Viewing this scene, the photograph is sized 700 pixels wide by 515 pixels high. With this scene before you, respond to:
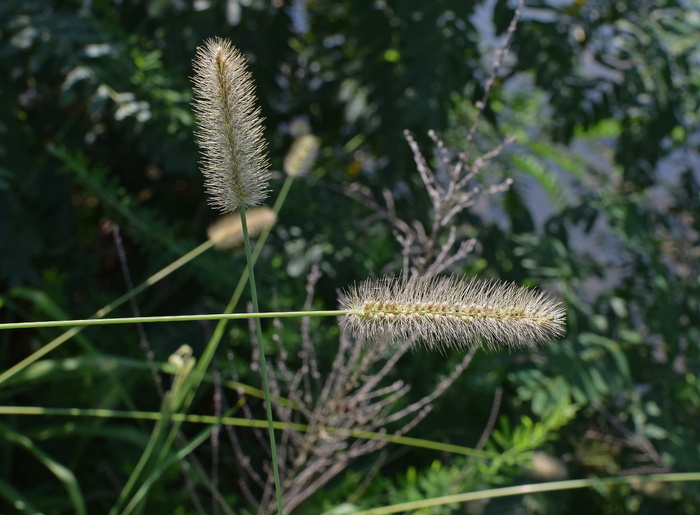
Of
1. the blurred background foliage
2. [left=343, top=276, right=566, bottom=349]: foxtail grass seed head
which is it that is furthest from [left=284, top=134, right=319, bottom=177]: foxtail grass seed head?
[left=343, top=276, right=566, bottom=349]: foxtail grass seed head

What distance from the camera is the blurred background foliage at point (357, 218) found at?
1.85 m

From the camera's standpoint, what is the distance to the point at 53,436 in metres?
1.97

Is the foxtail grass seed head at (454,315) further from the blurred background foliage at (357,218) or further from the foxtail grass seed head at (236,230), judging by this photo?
the blurred background foliage at (357,218)

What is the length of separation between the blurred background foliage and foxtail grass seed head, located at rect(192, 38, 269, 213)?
1.02 metres

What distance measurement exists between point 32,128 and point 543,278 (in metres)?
1.46

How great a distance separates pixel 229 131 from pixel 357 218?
141 centimetres

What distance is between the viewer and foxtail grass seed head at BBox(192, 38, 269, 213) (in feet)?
2.46

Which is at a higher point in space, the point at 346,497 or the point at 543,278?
the point at 543,278

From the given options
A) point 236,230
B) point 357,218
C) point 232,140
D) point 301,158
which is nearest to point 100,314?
point 236,230

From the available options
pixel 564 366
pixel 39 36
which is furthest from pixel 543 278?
pixel 39 36

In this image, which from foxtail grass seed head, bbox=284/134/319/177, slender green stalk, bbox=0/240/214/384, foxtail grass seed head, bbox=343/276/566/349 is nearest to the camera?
foxtail grass seed head, bbox=343/276/566/349

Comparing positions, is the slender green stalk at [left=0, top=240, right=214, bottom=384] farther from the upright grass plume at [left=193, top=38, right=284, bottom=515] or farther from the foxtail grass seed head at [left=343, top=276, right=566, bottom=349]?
the foxtail grass seed head at [left=343, top=276, right=566, bottom=349]

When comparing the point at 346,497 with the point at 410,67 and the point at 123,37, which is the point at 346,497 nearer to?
the point at 410,67

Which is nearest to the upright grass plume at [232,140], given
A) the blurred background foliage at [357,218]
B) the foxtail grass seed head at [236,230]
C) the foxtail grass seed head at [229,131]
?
the foxtail grass seed head at [229,131]
